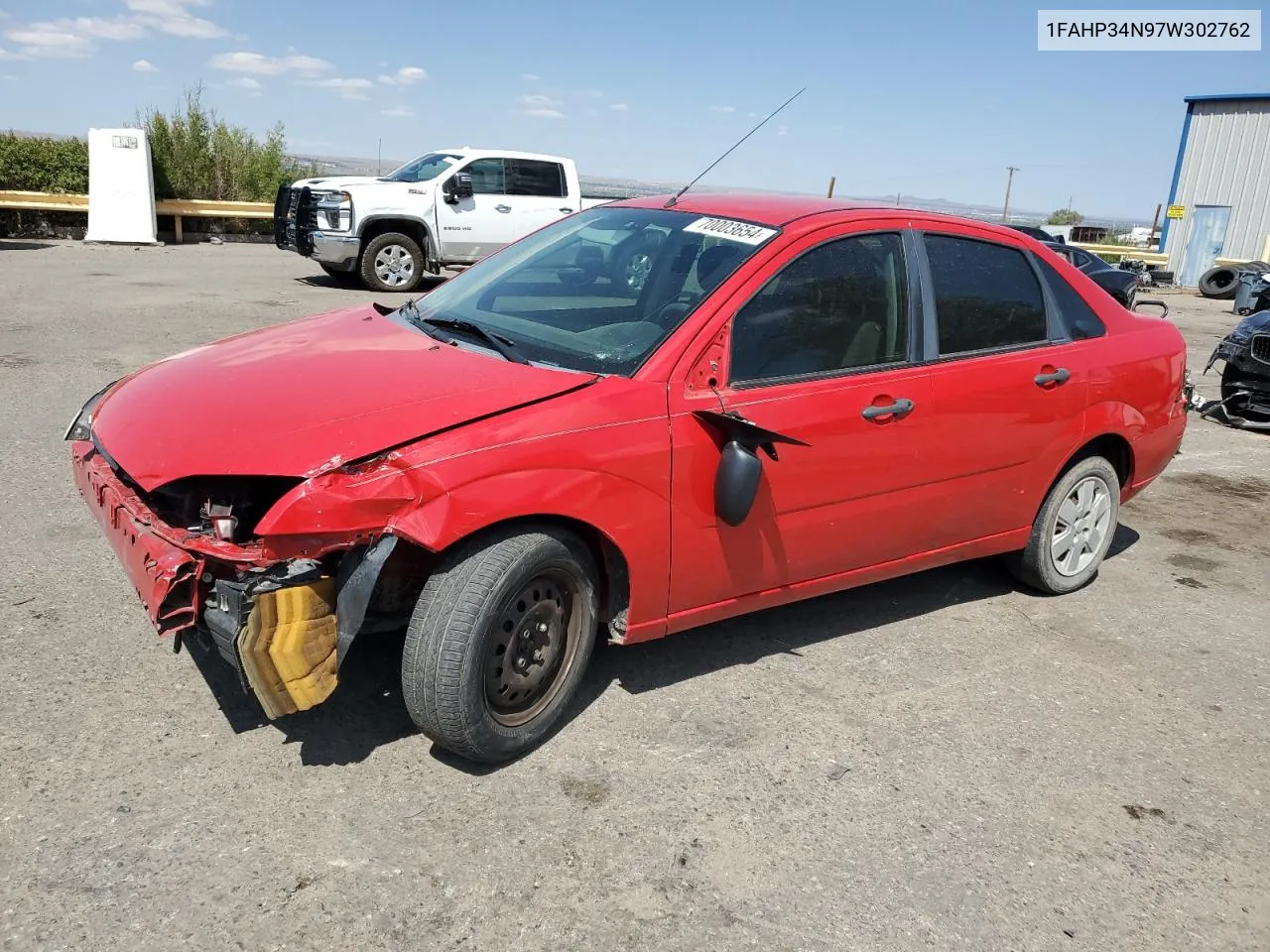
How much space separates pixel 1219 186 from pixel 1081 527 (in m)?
27.3

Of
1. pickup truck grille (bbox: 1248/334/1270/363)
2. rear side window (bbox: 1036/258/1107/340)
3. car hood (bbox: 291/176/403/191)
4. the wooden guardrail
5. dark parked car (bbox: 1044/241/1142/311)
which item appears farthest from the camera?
Result: the wooden guardrail

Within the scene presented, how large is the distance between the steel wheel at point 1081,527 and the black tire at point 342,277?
11.9m

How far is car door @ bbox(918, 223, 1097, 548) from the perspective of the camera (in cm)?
402

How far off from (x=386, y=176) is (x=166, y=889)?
1342cm

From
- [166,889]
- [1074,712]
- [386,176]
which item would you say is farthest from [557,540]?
[386,176]

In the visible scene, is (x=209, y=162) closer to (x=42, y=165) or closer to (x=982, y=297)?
(x=42, y=165)

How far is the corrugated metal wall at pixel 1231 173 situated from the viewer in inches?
1039

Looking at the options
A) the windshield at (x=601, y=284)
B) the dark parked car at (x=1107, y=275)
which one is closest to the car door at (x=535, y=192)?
the dark parked car at (x=1107, y=275)

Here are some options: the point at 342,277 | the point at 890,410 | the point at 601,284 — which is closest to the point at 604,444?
the point at 601,284

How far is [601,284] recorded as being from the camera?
3.97m

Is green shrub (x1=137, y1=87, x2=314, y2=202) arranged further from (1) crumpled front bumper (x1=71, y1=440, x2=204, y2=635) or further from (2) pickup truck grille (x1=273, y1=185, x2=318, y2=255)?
(1) crumpled front bumper (x1=71, y1=440, x2=204, y2=635)

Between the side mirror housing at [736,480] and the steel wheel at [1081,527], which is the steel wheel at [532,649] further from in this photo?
the steel wheel at [1081,527]

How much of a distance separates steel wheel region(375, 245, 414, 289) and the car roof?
10.3m

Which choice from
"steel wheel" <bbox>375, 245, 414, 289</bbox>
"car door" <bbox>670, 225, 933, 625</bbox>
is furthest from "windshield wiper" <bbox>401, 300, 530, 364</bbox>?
"steel wheel" <bbox>375, 245, 414, 289</bbox>
